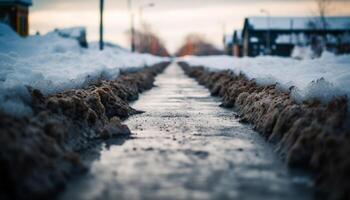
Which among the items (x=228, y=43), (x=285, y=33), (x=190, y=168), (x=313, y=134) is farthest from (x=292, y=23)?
(x=190, y=168)

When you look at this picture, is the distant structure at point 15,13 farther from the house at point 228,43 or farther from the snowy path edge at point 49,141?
the house at point 228,43

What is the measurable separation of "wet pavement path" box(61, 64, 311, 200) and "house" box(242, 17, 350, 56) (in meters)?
76.0

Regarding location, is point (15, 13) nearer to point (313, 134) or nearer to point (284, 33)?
point (284, 33)

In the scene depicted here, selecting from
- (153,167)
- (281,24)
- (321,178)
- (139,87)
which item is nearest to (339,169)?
(321,178)

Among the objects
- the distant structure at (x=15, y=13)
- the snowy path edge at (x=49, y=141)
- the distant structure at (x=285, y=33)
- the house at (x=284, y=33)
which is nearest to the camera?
the snowy path edge at (x=49, y=141)

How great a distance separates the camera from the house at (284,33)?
87438 mm

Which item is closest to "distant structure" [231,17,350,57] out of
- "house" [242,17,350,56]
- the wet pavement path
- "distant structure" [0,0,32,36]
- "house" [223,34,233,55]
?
"house" [242,17,350,56]

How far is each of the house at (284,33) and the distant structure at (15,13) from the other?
40.6 m

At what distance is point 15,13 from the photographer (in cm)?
5394

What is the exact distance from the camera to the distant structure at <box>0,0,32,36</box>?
53.3 m

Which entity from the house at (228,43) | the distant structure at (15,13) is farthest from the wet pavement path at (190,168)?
the house at (228,43)

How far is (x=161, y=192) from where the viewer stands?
6.63 m

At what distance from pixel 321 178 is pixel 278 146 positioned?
8.26ft

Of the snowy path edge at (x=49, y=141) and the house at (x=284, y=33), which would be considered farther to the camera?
the house at (x=284, y=33)
